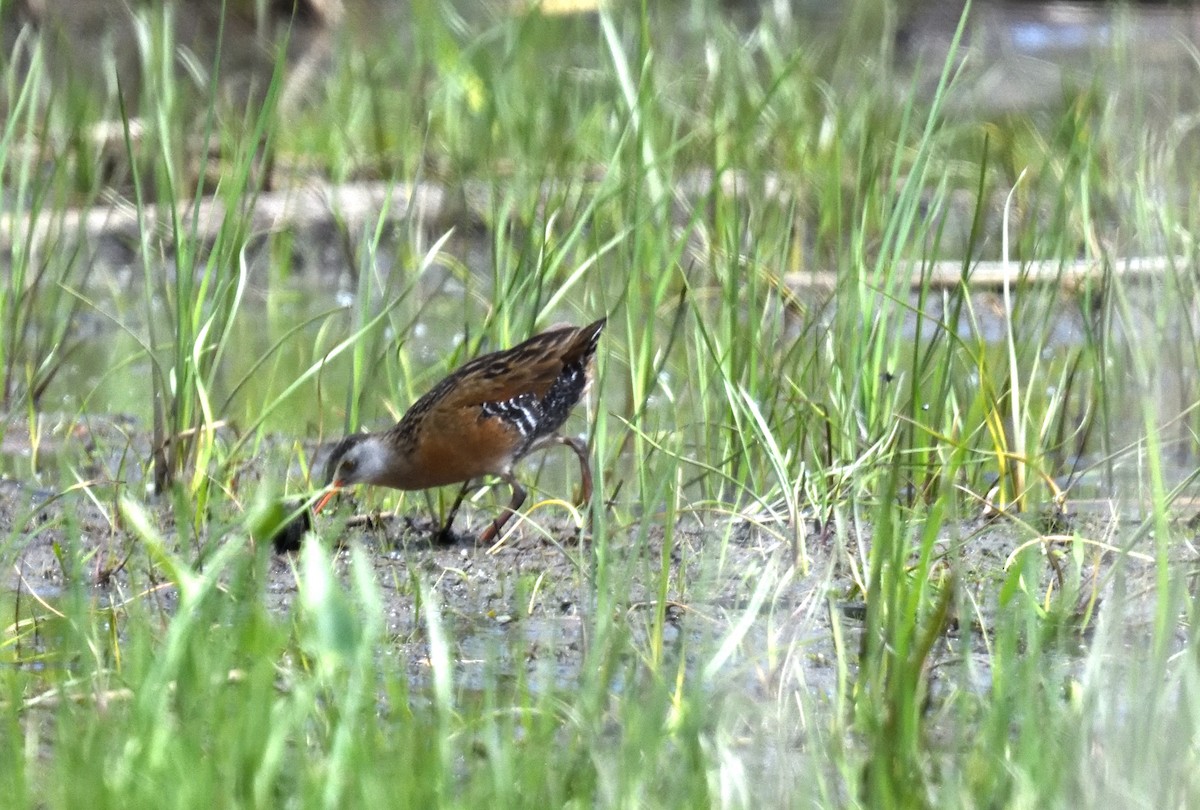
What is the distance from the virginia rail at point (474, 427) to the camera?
14.6 ft

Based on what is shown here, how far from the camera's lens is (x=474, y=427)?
14.8ft

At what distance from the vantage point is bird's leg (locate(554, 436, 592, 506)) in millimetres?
4516

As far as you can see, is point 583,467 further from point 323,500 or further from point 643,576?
point 643,576

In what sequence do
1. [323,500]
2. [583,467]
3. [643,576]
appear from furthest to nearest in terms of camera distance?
[583,467] < [323,500] < [643,576]

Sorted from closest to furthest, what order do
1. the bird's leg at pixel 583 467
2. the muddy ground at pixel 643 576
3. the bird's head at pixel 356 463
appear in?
1. the muddy ground at pixel 643 576
2. the bird's head at pixel 356 463
3. the bird's leg at pixel 583 467

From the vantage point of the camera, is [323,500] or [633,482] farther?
[323,500]

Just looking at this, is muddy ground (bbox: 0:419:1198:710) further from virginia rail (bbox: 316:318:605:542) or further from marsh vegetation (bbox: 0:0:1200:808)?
virginia rail (bbox: 316:318:605:542)

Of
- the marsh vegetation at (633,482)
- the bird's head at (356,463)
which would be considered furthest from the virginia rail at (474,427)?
the marsh vegetation at (633,482)

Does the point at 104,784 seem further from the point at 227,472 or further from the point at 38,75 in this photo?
the point at 38,75

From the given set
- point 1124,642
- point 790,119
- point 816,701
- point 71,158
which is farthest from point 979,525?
point 71,158

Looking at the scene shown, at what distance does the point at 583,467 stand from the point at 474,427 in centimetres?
33

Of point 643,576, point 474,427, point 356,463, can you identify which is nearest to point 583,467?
point 474,427

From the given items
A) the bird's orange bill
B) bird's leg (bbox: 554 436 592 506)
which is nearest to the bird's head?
the bird's orange bill

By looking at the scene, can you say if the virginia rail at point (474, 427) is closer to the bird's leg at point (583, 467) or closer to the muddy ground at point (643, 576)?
the bird's leg at point (583, 467)
